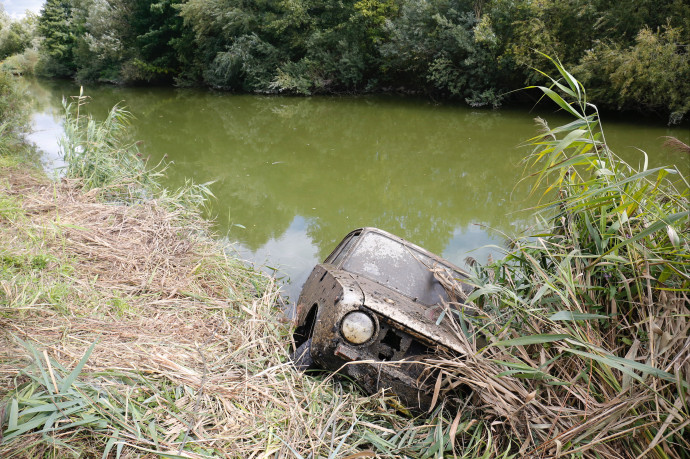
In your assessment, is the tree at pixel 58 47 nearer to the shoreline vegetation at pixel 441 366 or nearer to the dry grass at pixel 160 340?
the dry grass at pixel 160 340

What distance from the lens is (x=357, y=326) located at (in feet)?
8.40

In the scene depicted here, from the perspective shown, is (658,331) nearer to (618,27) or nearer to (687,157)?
(687,157)

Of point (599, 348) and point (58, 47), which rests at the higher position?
point (599, 348)

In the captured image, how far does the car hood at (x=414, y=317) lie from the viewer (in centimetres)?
253

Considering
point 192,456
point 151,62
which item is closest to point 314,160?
point 192,456

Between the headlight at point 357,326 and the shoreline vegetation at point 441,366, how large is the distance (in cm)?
33

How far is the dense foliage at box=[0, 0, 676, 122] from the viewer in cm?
1130

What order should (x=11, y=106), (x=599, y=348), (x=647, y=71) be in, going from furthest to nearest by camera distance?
1. (x=11, y=106)
2. (x=647, y=71)
3. (x=599, y=348)

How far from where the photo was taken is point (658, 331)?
6.75ft

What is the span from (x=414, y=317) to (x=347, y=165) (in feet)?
22.3

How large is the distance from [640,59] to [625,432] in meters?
11.8

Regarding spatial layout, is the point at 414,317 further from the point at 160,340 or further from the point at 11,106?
the point at 11,106

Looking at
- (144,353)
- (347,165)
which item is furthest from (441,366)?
(347,165)

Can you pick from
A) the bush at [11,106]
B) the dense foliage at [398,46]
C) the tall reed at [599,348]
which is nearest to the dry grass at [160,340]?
the tall reed at [599,348]
